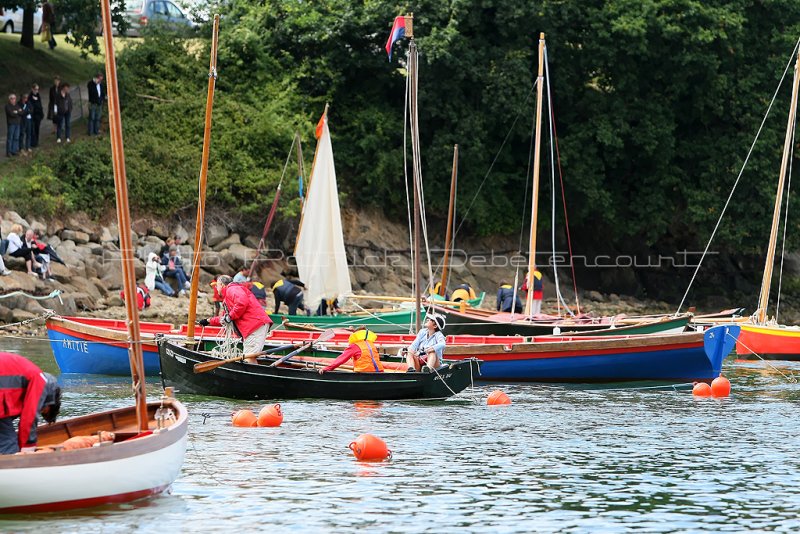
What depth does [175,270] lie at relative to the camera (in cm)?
4022

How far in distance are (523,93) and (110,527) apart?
117 ft

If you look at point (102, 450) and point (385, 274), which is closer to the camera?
point (102, 450)

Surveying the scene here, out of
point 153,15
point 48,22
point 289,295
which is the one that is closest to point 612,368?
point 289,295

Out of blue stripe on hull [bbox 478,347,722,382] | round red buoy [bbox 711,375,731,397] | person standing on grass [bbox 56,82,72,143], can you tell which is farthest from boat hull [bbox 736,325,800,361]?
person standing on grass [bbox 56,82,72,143]

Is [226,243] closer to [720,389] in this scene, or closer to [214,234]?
[214,234]

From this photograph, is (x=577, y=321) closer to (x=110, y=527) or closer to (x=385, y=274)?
(x=385, y=274)

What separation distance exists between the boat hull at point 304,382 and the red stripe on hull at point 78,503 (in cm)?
849

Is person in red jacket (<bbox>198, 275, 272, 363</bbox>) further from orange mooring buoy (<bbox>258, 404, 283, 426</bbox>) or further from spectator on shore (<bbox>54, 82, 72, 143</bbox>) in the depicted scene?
spectator on shore (<bbox>54, 82, 72, 143</bbox>)

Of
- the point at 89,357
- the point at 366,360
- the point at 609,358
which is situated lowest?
the point at 609,358

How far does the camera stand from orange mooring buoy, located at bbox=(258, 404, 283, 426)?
19922mm

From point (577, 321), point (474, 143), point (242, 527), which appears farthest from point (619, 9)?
point (242, 527)

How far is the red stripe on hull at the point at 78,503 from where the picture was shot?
43.1 ft

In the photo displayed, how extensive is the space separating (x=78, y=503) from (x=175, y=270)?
2717cm

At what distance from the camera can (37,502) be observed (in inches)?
516
